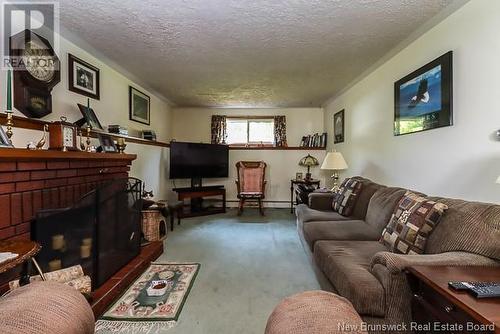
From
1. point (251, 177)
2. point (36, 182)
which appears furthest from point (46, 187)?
point (251, 177)

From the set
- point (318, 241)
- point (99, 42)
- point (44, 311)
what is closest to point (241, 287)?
point (318, 241)

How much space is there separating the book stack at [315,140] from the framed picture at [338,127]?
60 centimetres

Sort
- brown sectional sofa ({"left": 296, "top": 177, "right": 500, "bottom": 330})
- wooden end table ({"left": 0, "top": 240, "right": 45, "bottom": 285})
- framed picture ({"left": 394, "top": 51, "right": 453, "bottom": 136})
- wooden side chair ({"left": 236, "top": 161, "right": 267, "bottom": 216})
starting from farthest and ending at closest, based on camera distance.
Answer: wooden side chair ({"left": 236, "top": 161, "right": 267, "bottom": 216})
framed picture ({"left": 394, "top": 51, "right": 453, "bottom": 136})
brown sectional sofa ({"left": 296, "top": 177, "right": 500, "bottom": 330})
wooden end table ({"left": 0, "top": 240, "right": 45, "bottom": 285})

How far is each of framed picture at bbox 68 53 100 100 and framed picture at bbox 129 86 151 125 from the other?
33.1 inches

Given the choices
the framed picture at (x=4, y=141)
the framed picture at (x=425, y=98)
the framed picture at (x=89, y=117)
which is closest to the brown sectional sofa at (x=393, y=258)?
the framed picture at (x=425, y=98)

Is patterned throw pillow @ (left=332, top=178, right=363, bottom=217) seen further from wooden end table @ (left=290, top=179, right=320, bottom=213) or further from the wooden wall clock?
the wooden wall clock

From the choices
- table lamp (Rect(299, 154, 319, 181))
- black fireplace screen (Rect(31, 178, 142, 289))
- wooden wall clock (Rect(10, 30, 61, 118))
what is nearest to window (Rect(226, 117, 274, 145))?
table lamp (Rect(299, 154, 319, 181))

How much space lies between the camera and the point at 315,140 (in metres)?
5.80

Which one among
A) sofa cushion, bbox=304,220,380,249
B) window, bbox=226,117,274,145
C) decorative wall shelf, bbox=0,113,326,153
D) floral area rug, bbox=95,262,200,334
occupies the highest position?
window, bbox=226,117,274,145

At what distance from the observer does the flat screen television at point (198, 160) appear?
5023 mm

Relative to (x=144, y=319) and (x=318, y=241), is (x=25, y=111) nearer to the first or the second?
(x=144, y=319)

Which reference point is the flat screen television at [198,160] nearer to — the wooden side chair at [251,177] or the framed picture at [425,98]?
the wooden side chair at [251,177]

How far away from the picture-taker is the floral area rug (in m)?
1.76

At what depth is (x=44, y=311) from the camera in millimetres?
790
